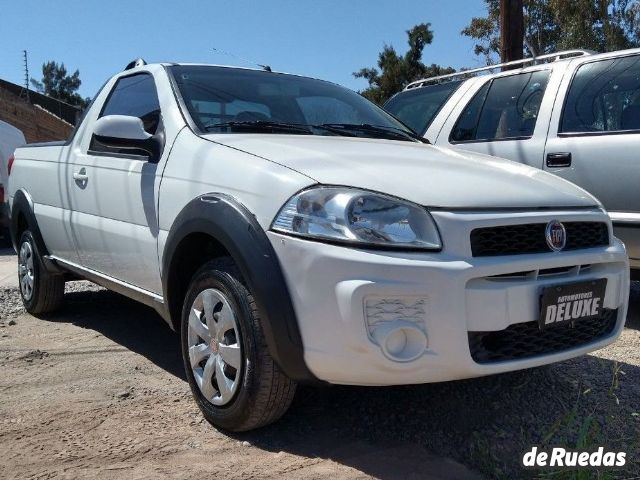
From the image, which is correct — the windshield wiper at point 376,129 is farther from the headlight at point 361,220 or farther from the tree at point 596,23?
the tree at point 596,23

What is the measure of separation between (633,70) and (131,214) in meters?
3.36

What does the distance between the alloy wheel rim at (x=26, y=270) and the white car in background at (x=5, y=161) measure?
15.5 feet

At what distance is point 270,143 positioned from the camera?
296 cm

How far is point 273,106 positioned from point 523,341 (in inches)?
75.3

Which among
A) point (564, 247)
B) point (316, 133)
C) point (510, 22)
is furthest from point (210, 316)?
point (510, 22)

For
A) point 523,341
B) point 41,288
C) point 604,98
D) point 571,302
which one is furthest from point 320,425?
point 604,98

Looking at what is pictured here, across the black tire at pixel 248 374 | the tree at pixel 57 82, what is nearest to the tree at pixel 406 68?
the black tire at pixel 248 374

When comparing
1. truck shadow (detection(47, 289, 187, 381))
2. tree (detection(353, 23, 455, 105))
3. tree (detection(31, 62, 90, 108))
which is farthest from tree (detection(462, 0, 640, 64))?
tree (detection(31, 62, 90, 108))

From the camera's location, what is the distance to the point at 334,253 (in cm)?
233

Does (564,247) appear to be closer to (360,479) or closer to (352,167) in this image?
(352,167)

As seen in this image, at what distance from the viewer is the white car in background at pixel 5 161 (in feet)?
32.1

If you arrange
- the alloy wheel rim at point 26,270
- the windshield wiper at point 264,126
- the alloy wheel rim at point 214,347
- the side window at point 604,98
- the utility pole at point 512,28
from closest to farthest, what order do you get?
the alloy wheel rim at point 214,347 < the windshield wiper at point 264,126 < the side window at point 604,98 < the alloy wheel rim at point 26,270 < the utility pole at point 512,28

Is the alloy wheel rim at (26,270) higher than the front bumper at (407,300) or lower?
lower

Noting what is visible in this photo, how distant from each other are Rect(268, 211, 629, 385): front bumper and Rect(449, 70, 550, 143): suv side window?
8.71 feet
